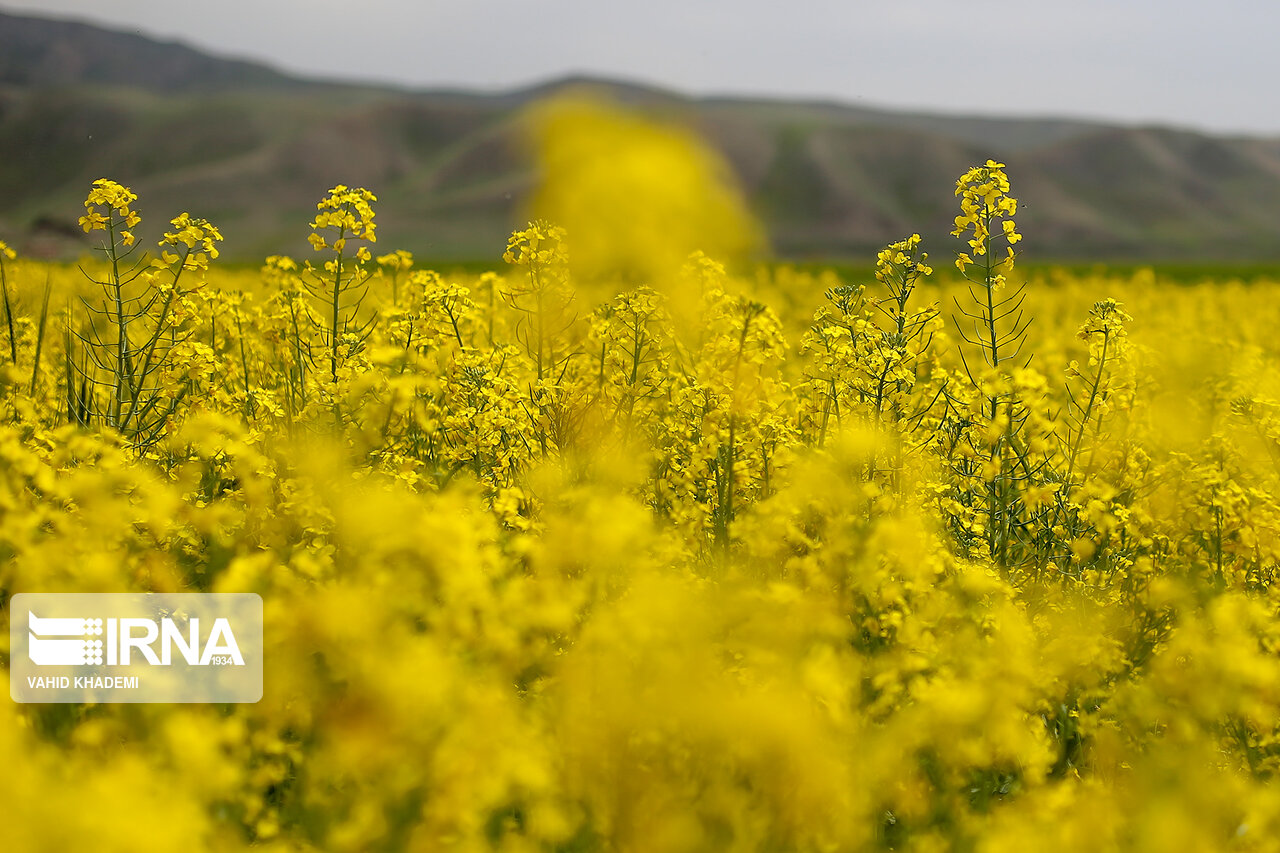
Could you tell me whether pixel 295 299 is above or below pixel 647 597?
above

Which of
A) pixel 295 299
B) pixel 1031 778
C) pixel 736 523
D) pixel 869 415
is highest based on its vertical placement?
pixel 295 299

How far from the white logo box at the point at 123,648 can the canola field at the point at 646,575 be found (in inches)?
3.7

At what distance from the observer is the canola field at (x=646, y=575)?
103 inches

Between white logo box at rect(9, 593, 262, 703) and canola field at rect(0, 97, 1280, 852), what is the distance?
0.31ft

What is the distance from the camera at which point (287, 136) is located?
621 ft

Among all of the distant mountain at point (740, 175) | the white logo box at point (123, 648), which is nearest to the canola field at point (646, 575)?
the white logo box at point (123, 648)

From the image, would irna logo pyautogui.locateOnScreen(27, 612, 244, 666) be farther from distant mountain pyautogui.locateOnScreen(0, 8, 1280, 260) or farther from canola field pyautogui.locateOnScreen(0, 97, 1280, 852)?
distant mountain pyautogui.locateOnScreen(0, 8, 1280, 260)

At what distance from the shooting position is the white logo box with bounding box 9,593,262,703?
3.01 m

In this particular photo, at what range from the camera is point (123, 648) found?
3215 mm

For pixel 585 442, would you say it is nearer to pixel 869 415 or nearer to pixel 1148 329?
pixel 869 415

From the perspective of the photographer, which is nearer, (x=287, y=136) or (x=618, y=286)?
(x=618, y=286)

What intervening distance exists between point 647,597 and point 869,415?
2.44 meters

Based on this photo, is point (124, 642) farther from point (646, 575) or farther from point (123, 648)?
point (646, 575)

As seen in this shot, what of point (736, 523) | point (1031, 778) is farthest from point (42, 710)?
point (1031, 778)
